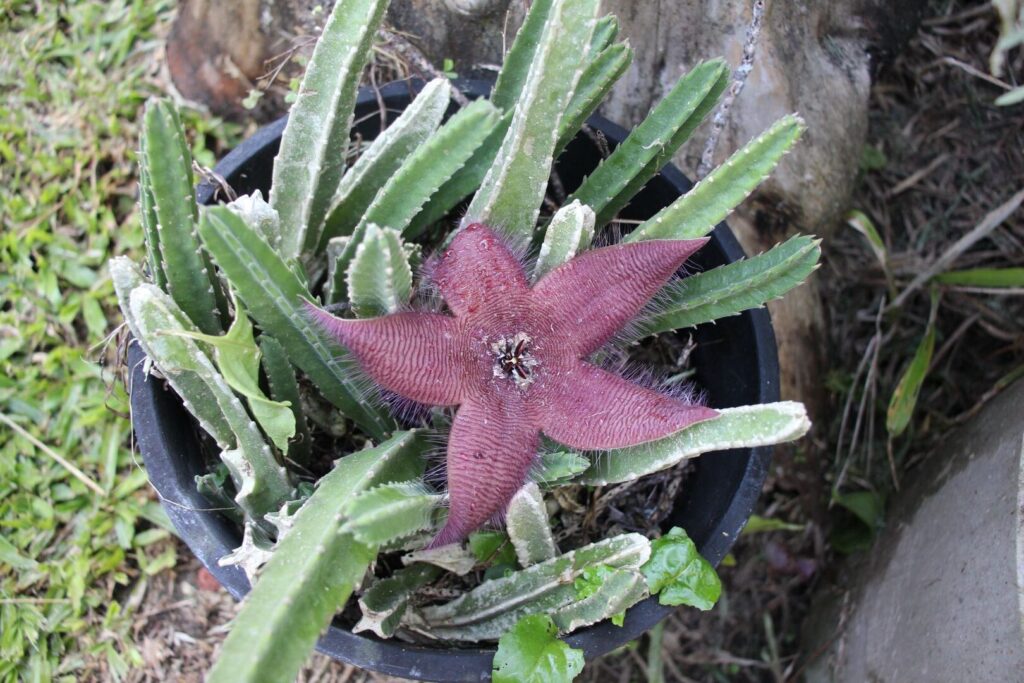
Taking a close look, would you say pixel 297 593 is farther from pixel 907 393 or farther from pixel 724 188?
pixel 907 393

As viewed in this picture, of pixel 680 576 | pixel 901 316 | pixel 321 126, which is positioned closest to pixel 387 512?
pixel 680 576

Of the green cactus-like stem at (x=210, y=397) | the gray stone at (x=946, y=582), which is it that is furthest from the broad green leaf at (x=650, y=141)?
the gray stone at (x=946, y=582)

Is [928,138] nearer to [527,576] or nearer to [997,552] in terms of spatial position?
[997,552]

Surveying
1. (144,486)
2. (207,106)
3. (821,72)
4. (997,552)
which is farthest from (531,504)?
(207,106)

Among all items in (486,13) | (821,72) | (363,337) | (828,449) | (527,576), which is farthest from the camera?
(828,449)

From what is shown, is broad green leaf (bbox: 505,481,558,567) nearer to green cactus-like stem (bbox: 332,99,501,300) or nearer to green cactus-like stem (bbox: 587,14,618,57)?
green cactus-like stem (bbox: 332,99,501,300)

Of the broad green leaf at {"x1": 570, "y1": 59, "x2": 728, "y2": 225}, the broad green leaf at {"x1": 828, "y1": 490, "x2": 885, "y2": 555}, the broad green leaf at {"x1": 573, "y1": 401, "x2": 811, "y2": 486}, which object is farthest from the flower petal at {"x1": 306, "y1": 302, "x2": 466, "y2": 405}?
the broad green leaf at {"x1": 828, "y1": 490, "x2": 885, "y2": 555}

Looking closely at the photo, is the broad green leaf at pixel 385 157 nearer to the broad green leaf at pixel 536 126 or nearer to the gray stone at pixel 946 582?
the broad green leaf at pixel 536 126
